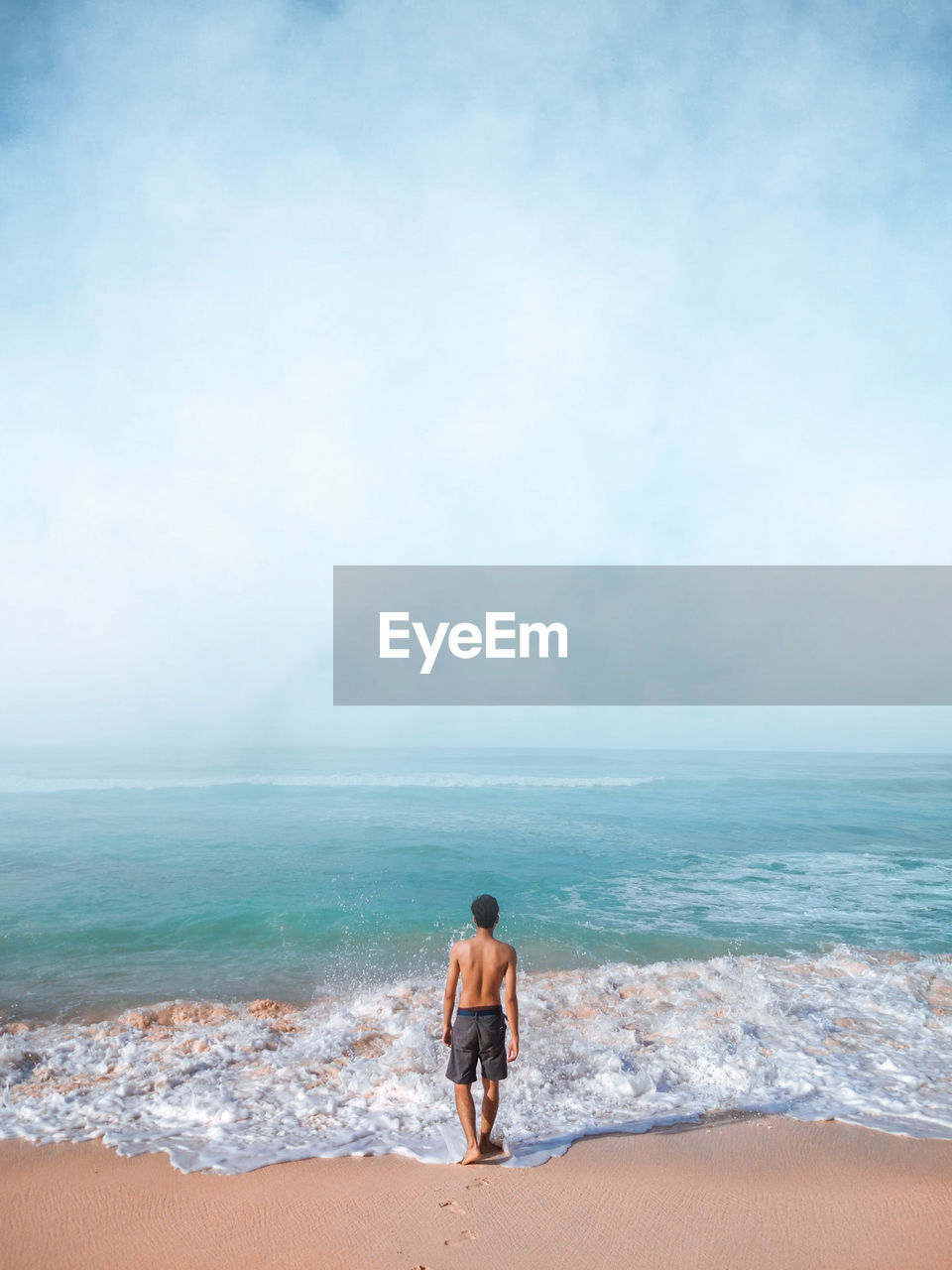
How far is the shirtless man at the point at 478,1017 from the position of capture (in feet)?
17.6

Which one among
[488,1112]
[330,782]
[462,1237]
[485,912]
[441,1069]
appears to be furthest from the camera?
[330,782]

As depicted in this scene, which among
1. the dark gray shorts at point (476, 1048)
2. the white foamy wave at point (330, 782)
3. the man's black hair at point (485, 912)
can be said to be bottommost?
the white foamy wave at point (330, 782)

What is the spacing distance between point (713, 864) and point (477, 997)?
16394 mm

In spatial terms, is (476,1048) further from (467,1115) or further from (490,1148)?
(490,1148)

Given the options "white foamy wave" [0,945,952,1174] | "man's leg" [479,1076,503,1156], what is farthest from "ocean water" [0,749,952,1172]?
"man's leg" [479,1076,503,1156]

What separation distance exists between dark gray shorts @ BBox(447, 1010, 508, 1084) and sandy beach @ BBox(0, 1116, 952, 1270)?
634 mm

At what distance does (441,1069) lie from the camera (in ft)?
23.7

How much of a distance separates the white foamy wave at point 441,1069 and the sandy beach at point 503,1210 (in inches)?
12.0

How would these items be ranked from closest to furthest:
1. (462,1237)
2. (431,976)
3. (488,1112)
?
1. (462,1237)
2. (488,1112)
3. (431,976)

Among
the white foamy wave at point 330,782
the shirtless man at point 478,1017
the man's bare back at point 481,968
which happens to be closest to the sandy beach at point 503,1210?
the shirtless man at point 478,1017

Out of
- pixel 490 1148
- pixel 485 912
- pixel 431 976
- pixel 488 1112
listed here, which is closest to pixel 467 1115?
pixel 488 1112

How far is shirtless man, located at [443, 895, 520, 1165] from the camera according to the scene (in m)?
5.37

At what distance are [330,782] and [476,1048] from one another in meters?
40.5

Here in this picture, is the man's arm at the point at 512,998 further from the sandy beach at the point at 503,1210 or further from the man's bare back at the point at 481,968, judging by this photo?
the sandy beach at the point at 503,1210
